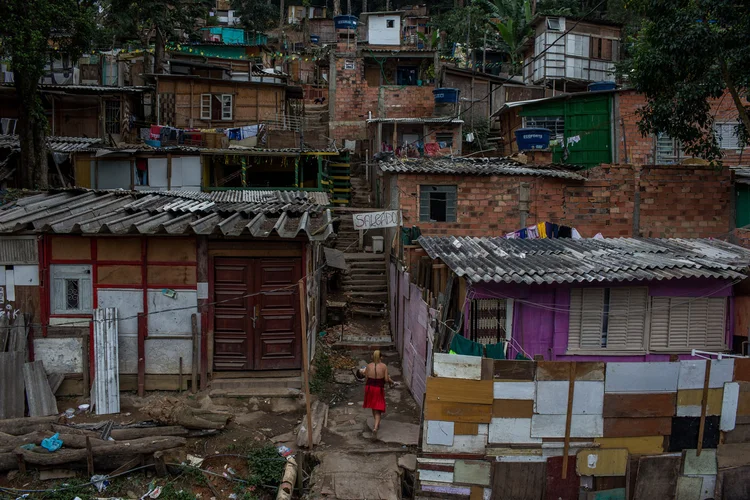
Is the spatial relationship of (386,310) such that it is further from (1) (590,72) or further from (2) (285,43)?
(2) (285,43)

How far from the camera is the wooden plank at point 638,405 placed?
26.9ft

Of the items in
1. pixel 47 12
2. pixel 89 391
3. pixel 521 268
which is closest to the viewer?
pixel 521 268

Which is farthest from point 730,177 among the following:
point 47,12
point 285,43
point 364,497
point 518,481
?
point 285,43

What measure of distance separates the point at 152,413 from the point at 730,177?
50.6ft

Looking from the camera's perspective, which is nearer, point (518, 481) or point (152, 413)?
point (518, 481)

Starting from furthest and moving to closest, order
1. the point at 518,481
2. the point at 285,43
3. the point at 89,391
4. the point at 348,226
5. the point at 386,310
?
1. the point at 285,43
2. the point at 348,226
3. the point at 386,310
4. the point at 89,391
5. the point at 518,481

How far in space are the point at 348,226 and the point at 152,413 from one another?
13.9 m

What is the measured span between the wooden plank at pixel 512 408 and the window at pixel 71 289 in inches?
302

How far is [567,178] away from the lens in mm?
16172

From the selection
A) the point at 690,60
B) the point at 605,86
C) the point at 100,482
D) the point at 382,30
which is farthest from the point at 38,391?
the point at 382,30

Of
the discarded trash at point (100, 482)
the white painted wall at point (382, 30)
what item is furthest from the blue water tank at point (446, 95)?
the discarded trash at point (100, 482)

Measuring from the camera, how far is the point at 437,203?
16.5 metres

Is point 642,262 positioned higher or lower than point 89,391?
higher

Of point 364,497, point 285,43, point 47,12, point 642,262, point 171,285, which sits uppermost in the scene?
point 285,43
